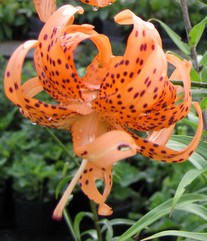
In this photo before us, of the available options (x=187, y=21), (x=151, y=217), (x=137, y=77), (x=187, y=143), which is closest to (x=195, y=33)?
(x=187, y=21)

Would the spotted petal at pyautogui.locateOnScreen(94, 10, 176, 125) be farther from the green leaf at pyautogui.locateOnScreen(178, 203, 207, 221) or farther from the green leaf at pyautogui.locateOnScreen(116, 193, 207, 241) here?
the green leaf at pyautogui.locateOnScreen(178, 203, 207, 221)

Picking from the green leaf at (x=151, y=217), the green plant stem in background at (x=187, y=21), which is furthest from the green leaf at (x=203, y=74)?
the green leaf at (x=151, y=217)

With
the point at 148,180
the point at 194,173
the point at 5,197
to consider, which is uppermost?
the point at 194,173

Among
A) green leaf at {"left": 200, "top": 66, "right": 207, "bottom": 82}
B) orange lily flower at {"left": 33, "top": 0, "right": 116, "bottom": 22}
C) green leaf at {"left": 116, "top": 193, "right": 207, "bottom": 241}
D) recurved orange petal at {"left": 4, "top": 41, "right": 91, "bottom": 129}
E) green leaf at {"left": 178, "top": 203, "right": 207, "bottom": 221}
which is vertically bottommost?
green leaf at {"left": 178, "top": 203, "right": 207, "bottom": 221}

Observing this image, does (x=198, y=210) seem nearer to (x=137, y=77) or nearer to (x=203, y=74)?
(x=203, y=74)

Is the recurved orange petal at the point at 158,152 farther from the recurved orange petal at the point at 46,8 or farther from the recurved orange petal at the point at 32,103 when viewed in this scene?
the recurved orange petal at the point at 46,8

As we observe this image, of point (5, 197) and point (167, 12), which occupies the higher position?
point (167, 12)

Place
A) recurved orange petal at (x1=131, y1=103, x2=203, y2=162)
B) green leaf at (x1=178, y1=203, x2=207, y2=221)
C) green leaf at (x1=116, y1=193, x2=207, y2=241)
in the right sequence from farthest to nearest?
green leaf at (x1=178, y1=203, x2=207, y2=221) < green leaf at (x1=116, y1=193, x2=207, y2=241) < recurved orange petal at (x1=131, y1=103, x2=203, y2=162)

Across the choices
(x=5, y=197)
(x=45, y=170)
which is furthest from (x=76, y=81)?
(x=5, y=197)

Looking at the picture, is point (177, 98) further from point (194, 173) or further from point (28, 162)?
point (28, 162)

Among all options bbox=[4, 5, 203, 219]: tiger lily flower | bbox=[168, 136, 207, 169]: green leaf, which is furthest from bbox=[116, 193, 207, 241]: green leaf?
bbox=[4, 5, 203, 219]: tiger lily flower
